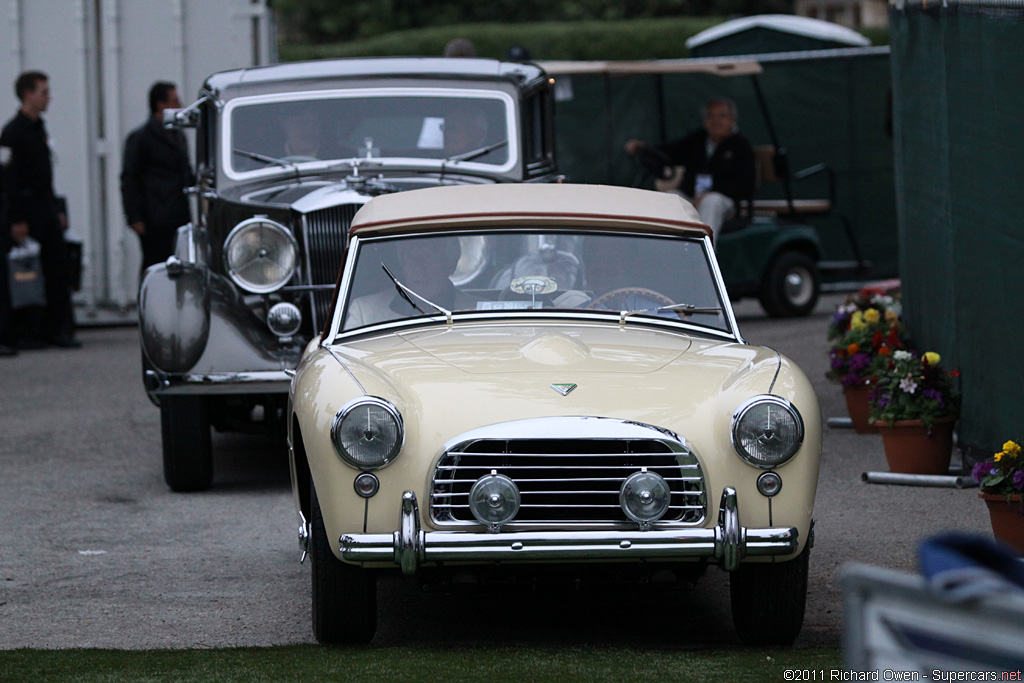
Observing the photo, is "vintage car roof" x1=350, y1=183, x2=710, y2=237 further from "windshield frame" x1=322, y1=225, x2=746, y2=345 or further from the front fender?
the front fender

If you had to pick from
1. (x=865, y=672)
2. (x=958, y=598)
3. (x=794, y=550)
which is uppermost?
(x=958, y=598)

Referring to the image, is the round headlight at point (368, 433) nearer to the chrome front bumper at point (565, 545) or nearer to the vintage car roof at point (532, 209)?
the chrome front bumper at point (565, 545)

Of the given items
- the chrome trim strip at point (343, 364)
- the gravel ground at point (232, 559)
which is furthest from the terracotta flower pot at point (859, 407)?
the chrome trim strip at point (343, 364)

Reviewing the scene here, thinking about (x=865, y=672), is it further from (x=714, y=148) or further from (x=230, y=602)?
(x=714, y=148)

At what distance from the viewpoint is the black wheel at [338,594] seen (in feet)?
15.2

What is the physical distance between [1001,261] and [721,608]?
227 cm

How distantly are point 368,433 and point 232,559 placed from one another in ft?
6.33

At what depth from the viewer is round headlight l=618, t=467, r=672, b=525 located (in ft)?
14.4

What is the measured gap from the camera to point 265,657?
179 inches

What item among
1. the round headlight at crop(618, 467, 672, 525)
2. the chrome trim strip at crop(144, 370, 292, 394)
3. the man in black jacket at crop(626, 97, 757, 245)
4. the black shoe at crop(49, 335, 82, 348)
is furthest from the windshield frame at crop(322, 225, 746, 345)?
the black shoe at crop(49, 335, 82, 348)

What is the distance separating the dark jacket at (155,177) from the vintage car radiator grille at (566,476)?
321 inches

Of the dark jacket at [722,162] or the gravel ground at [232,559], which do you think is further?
the dark jacket at [722,162]

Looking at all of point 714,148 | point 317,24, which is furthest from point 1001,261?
point 317,24

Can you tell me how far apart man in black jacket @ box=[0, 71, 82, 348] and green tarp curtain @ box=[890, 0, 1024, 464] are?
7.23 meters
